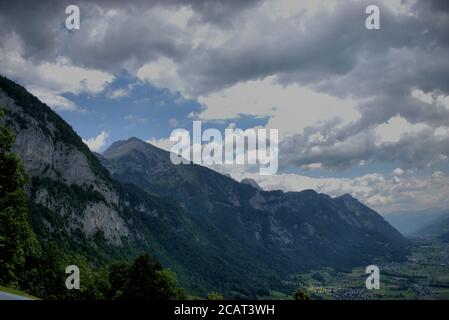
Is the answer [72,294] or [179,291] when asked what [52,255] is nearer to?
[72,294]

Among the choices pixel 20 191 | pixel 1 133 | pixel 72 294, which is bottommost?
pixel 72 294

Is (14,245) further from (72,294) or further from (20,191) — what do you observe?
(72,294)

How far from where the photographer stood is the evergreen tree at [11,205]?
30.4 m

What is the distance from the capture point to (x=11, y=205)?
3094 cm

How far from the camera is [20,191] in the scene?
3127 cm

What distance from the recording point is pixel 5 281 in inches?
1433

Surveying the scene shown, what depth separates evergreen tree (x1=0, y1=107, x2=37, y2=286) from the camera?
30.4m
